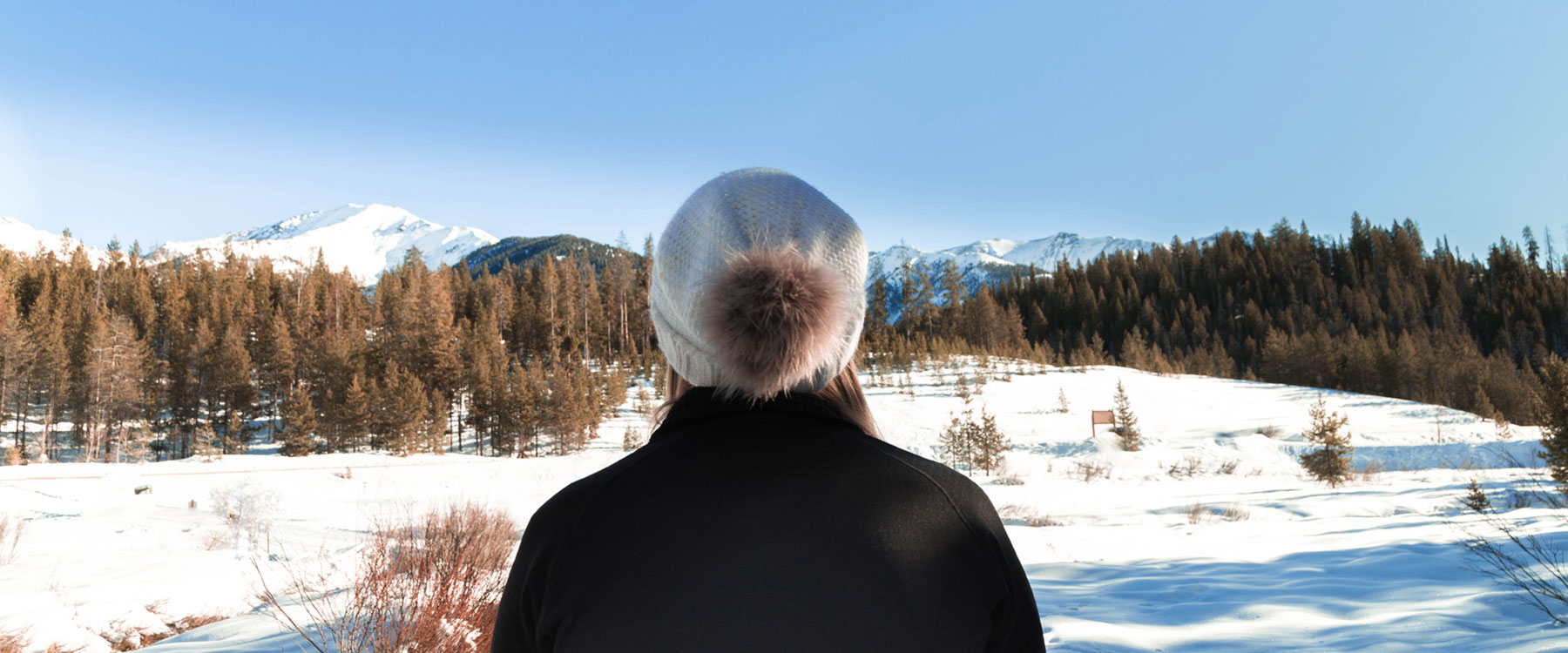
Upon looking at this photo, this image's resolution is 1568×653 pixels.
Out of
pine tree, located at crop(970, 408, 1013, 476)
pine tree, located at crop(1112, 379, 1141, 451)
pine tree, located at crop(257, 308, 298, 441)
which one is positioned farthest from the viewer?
pine tree, located at crop(257, 308, 298, 441)

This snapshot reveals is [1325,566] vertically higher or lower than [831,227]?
lower

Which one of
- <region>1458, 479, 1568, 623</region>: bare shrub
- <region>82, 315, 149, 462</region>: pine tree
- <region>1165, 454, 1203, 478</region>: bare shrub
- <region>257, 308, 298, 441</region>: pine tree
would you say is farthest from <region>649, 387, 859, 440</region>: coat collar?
<region>82, 315, 149, 462</region>: pine tree

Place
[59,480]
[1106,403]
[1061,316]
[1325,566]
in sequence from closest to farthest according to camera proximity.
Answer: [1325,566]
[59,480]
[1106,403]
[1061,316]

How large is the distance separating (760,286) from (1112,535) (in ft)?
36.4

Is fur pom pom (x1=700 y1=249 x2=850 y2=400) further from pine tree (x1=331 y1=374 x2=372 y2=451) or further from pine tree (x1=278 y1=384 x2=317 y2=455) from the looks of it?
pine tree (x1=278 y1=384 x2=317 y2=455)

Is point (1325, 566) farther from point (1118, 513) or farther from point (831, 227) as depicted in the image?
point (831, 227)

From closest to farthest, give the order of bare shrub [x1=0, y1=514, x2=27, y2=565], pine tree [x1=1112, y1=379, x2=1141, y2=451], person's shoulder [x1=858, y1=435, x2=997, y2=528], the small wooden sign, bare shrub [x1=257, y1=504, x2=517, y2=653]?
person's shoulder [x1=858, y1=435, x2=997, y2=528]
bare shrub [x1=257, y1=504, x2=517, y2=653]
bare shrub [x1=0, y1=514, x2=27, y2=565]
pine tree [x1=1112, y1=379, x2=1141, y2=451]
the small wooden sign

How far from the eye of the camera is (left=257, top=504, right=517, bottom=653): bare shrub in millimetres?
4207

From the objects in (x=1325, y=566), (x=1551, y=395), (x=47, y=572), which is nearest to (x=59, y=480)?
(x=47, y=572)

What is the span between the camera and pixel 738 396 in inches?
46.8

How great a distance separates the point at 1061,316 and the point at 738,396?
112502 mm

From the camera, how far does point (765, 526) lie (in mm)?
980

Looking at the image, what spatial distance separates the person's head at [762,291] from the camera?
118cm

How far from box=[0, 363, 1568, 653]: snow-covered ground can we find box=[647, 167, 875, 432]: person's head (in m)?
4.20
